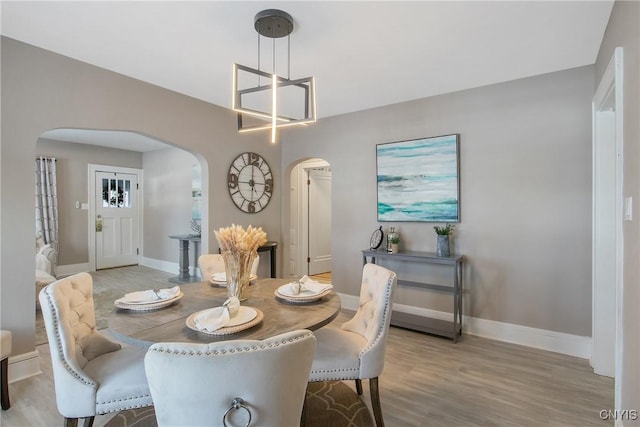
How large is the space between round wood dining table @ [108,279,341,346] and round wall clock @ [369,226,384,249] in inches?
74.7

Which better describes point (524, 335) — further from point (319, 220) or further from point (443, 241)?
point (319, 220)

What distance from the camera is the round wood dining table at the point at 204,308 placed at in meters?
1.41

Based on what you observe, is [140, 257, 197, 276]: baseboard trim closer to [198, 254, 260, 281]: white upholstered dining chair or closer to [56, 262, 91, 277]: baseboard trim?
[56, 262, 91, 277]: baseboard trim

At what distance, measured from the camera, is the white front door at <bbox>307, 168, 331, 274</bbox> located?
6324 mm

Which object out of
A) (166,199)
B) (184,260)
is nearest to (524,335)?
(184,260)

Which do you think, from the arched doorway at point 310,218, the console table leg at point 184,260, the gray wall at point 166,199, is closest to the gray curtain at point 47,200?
the gray wall at point 166,199

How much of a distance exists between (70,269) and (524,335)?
24.0 feet

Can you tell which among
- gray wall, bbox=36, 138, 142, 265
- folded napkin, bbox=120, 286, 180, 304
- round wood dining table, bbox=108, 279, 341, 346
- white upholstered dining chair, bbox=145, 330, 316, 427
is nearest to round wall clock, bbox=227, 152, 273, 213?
round wood dining table, bbox=108, 279, 341, 346

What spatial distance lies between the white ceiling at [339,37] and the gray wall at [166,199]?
10.8 ft

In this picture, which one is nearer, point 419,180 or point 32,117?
point 32,117

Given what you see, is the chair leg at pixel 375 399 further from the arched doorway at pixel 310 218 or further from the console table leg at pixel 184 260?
Answer: the console table leg at pixel 184 260

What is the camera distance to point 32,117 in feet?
8.22

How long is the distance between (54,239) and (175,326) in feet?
19.3

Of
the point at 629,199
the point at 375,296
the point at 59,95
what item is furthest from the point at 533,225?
the point at 59,95
